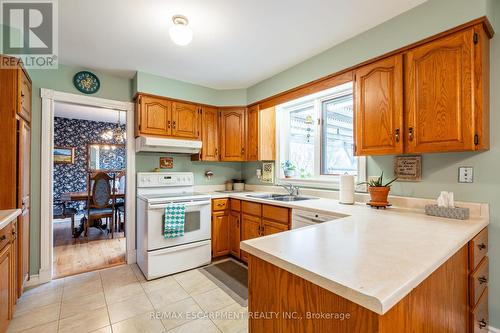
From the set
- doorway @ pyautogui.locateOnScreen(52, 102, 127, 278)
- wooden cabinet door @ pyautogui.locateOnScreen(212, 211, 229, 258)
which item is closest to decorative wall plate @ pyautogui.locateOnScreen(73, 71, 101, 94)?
doorway @ pyautogui.locateOnScreen(52, 102, 127, 278)

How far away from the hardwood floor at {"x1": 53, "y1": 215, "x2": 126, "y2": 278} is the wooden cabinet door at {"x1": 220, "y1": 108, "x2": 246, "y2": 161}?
6.63 feet

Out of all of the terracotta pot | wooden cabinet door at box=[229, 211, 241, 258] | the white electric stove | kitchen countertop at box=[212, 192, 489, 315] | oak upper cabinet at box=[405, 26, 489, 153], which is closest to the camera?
kitchen countertop at box=[212, 192, 489, 315]

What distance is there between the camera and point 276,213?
2426 millimetres

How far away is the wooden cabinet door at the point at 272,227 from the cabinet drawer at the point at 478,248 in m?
1.34

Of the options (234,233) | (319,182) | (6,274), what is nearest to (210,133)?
(234,233)

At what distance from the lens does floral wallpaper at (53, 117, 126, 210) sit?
5484mm

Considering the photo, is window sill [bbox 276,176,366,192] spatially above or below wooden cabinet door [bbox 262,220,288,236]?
above

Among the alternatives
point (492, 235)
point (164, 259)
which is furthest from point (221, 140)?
point (492, 235)

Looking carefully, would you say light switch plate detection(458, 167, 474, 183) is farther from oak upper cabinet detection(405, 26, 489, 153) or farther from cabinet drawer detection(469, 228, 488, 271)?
cabinet drawer detection(469, 228, 488, 271)

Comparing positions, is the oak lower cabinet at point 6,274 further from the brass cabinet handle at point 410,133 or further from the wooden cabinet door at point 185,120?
the brass cabinet handle at point 410,133

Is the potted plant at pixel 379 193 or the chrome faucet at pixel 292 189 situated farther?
the chrome faucet at pixel 292 189

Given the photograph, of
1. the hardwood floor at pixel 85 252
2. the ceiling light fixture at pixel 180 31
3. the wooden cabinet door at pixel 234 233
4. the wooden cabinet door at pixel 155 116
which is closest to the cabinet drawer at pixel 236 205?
the wooden cabinet door at pixel 234 233

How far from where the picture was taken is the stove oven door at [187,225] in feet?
8.37

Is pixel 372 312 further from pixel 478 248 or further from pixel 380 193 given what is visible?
pixel 380 193
